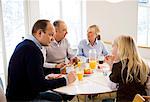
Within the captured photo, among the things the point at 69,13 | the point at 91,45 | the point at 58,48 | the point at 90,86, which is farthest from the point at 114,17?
the point at 90,86

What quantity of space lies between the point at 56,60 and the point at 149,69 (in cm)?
131

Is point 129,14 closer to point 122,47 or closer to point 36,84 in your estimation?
point 122,47

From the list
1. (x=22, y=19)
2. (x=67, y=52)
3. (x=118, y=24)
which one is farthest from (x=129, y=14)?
(x=22, y=19)

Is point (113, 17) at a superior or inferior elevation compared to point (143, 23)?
superior

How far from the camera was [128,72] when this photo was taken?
206 cm

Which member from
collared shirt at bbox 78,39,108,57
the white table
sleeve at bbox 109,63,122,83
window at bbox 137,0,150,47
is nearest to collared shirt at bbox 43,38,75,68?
collared shirt at bbox 78,39,108,57

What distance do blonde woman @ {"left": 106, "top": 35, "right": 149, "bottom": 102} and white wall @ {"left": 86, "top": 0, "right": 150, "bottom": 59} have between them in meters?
2.08

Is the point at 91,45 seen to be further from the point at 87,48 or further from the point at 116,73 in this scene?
the point at 116,73

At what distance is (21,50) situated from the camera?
2.03 meters

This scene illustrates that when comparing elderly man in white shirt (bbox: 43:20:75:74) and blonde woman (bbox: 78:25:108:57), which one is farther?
blonde woman (bbox: 78:25:108:57)

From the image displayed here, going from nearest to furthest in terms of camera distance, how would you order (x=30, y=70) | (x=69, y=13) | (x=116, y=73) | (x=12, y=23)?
(x=30, y=70) < (x=116, y=73) < (x=12, y=23) < (x=69, y=13)

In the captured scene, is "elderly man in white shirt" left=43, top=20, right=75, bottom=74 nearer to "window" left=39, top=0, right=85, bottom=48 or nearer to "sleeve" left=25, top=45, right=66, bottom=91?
"sleeve" left=25, top=45, right=66, bottom=91

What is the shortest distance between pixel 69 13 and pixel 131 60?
248 centimetres

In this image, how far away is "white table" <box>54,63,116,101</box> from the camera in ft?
6.99
